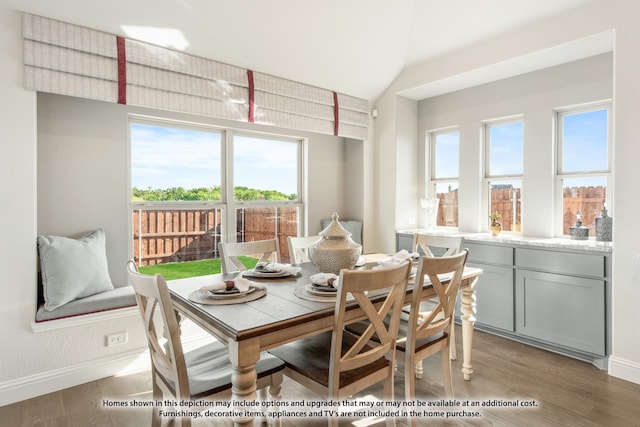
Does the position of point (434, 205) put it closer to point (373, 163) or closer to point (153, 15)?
point (373, 163)

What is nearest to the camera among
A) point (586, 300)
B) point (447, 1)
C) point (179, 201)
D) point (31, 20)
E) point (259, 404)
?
point (259, 404)

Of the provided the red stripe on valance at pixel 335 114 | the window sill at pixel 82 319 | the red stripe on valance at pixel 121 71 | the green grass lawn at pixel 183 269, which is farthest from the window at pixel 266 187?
the window sill at pixel 82 319

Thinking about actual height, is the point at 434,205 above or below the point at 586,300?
above

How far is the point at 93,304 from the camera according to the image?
254 cm

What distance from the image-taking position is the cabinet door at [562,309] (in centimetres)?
283

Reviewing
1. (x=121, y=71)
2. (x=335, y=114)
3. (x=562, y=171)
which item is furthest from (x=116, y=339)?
(x=562, y=171)

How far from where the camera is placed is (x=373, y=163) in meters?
4.50

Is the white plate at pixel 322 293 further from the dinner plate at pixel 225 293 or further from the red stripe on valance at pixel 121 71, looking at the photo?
the red stripe on valance at pixel 121 71

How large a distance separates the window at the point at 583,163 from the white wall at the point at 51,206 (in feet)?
11.0

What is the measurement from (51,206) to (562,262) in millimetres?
4041

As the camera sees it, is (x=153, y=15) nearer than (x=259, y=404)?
No

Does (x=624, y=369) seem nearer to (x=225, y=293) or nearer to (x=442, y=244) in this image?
(x=442, y=244)

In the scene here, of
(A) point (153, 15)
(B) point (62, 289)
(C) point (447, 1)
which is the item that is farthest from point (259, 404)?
(C) point (447, 1)

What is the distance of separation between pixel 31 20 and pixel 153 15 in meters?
0.74
